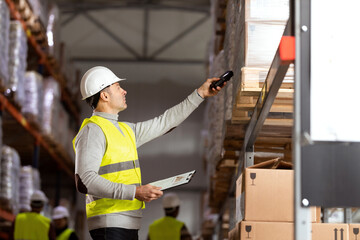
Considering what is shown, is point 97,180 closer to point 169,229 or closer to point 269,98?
point 269,98

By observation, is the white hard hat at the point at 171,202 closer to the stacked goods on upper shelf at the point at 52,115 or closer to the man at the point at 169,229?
the man at the point at 169,229

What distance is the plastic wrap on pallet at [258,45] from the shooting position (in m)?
4.26

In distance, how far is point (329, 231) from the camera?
13.4 feet

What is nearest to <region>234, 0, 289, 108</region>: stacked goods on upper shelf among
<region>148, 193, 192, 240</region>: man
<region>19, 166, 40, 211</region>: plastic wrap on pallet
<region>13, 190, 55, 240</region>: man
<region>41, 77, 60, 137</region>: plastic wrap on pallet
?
<region>148, 193, 192, 240</region>: man

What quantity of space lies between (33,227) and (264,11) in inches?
206

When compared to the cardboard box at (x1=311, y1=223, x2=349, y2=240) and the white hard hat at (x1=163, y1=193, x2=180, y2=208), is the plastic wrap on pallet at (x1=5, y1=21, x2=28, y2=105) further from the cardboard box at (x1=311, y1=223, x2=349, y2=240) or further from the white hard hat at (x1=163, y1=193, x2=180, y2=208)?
the cardboard box at (x1=311, y1=223, x2=349, y2=240)

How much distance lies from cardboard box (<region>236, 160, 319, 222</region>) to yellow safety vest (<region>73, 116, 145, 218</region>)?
0.63 metres

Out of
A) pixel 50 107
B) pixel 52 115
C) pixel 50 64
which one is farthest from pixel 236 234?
pixel 50 64

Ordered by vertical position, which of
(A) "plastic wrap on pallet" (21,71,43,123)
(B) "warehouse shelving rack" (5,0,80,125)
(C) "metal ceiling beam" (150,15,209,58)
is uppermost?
(C) "metal ceiling beam" (150,15,209,58)

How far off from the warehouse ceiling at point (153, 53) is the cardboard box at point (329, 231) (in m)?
13.7

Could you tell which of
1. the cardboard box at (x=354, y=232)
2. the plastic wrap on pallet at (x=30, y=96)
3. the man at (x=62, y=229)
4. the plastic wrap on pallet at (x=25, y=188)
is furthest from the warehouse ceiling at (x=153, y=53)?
the cardboard box at (x=354, y=232)

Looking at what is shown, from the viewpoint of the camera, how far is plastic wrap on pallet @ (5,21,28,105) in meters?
9.95

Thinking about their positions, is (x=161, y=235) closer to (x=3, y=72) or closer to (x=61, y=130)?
(x=3, y=72)

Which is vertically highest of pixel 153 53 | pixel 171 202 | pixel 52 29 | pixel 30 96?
pixel 153 53
